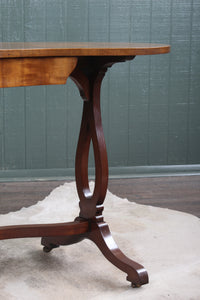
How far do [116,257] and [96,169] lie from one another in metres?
0.35

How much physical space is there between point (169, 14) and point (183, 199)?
1292 millimetres

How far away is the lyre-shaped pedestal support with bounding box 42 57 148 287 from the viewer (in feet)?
6.34

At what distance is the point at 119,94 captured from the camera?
358 centimetres

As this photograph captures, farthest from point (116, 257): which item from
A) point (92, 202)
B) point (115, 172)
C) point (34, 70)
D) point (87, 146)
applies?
point (115, 172)

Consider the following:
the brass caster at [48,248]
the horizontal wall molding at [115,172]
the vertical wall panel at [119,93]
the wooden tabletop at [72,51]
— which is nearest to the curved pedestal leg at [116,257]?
the brass caster at [48,248]

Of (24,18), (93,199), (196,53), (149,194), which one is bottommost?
(149,194)

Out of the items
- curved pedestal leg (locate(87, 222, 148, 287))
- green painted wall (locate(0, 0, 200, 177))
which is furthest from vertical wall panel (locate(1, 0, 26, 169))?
curved pedestal leg (locate(87, 222, 148, 287))

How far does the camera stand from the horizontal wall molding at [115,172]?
3516 mm

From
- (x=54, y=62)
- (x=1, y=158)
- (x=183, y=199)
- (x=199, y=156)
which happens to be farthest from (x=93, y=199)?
(x=199, y=156)

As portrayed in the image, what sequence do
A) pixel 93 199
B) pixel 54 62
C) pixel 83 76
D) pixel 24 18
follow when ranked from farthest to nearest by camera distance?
1. pixel 24 18
2. pixel 93 199
3. pixel 83 76
4. pixel 54 62

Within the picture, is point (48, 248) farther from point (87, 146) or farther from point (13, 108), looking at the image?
point (13, 108)

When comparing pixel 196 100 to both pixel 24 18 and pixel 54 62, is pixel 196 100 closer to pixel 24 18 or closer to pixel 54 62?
pixel 24 18

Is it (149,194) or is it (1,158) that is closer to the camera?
(149,194)

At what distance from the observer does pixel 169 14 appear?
353cm
